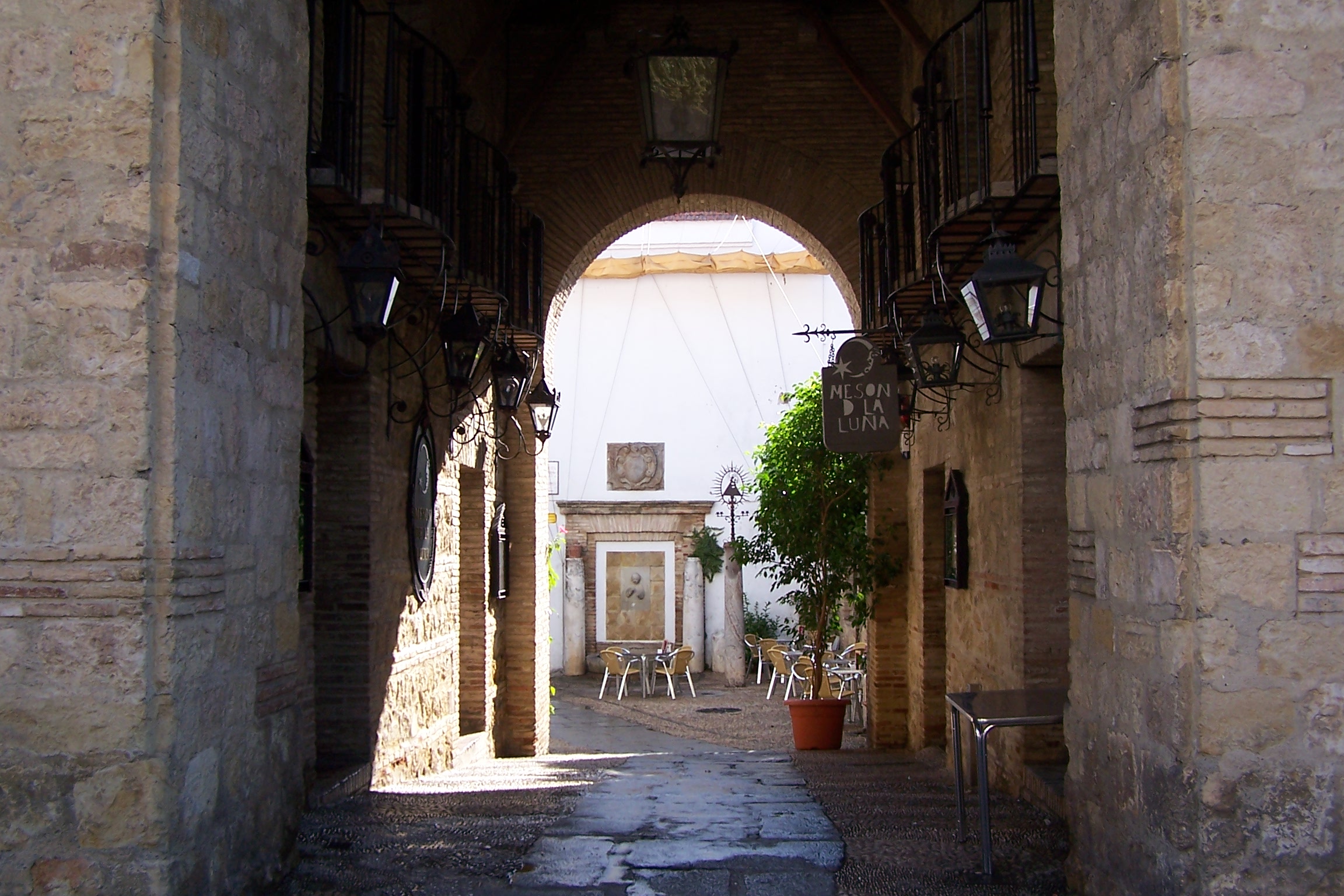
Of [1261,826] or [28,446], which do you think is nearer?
[1261,826]

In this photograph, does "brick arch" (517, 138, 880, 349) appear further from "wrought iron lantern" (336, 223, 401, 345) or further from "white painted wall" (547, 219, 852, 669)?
"white painted wall" (547, 219, 852, 669)

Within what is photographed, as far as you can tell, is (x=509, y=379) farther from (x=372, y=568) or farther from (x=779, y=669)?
(x=779, y=669)

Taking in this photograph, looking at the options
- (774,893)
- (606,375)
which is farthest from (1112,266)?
(606,375)

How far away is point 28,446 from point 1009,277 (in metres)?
3.81

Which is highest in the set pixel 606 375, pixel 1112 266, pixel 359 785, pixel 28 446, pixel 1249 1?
pixel 606 375

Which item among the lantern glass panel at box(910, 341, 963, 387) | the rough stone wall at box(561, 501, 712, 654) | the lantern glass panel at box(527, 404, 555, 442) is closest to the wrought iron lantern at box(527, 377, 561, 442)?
the lantern glass panel at box(527, 404, 555, 442)

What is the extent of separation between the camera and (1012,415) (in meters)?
7.18

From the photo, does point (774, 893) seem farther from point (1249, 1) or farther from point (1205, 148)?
point (1249, 1)

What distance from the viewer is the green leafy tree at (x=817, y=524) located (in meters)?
11.3

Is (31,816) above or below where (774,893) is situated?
above

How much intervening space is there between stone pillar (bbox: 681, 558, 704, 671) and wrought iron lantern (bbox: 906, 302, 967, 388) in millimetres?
13104

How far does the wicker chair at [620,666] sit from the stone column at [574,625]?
1837 mm

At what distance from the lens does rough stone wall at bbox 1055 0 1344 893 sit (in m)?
3.50

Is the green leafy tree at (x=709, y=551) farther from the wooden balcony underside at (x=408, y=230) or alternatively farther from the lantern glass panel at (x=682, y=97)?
the lantern glass panel at (x=682, y=97)
